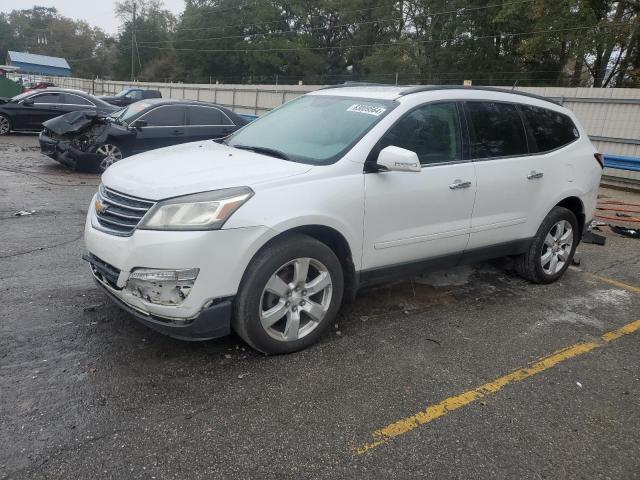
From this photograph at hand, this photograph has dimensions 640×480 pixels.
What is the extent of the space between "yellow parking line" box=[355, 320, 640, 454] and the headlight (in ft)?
4.86

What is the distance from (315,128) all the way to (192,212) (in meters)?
1.43

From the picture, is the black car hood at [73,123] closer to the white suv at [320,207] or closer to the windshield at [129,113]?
the windshield at [129,113]

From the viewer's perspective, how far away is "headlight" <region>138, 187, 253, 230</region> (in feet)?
→ 10.0

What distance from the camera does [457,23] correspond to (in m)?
36.7

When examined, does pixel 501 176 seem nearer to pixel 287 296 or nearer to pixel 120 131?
pixel 287 296

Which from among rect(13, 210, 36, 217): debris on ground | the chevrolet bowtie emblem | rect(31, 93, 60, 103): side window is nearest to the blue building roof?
rect(31, 93, 60, 103): side window

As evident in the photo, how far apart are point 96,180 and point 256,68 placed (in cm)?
5337

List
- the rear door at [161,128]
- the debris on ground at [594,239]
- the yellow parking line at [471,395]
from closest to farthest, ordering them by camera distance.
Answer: the yellow parking line at [471,395] → the debris on ground at [594,239] → the rear door at [161,128]

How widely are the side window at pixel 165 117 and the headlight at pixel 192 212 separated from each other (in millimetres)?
7924

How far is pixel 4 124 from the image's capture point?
595 inches

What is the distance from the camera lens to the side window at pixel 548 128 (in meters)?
4.91

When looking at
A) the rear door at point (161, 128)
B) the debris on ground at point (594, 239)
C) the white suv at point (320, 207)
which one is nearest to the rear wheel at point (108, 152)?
the rear door at point (161, 128)

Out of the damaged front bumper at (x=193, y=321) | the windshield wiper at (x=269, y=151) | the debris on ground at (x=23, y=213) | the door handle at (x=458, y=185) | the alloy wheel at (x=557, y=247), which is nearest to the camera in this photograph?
the damaged front bumper at (x=193, y=321)

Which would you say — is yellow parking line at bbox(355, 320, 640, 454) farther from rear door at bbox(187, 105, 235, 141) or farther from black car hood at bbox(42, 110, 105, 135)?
black car hood at bbox(42, 110, 105, 135)
